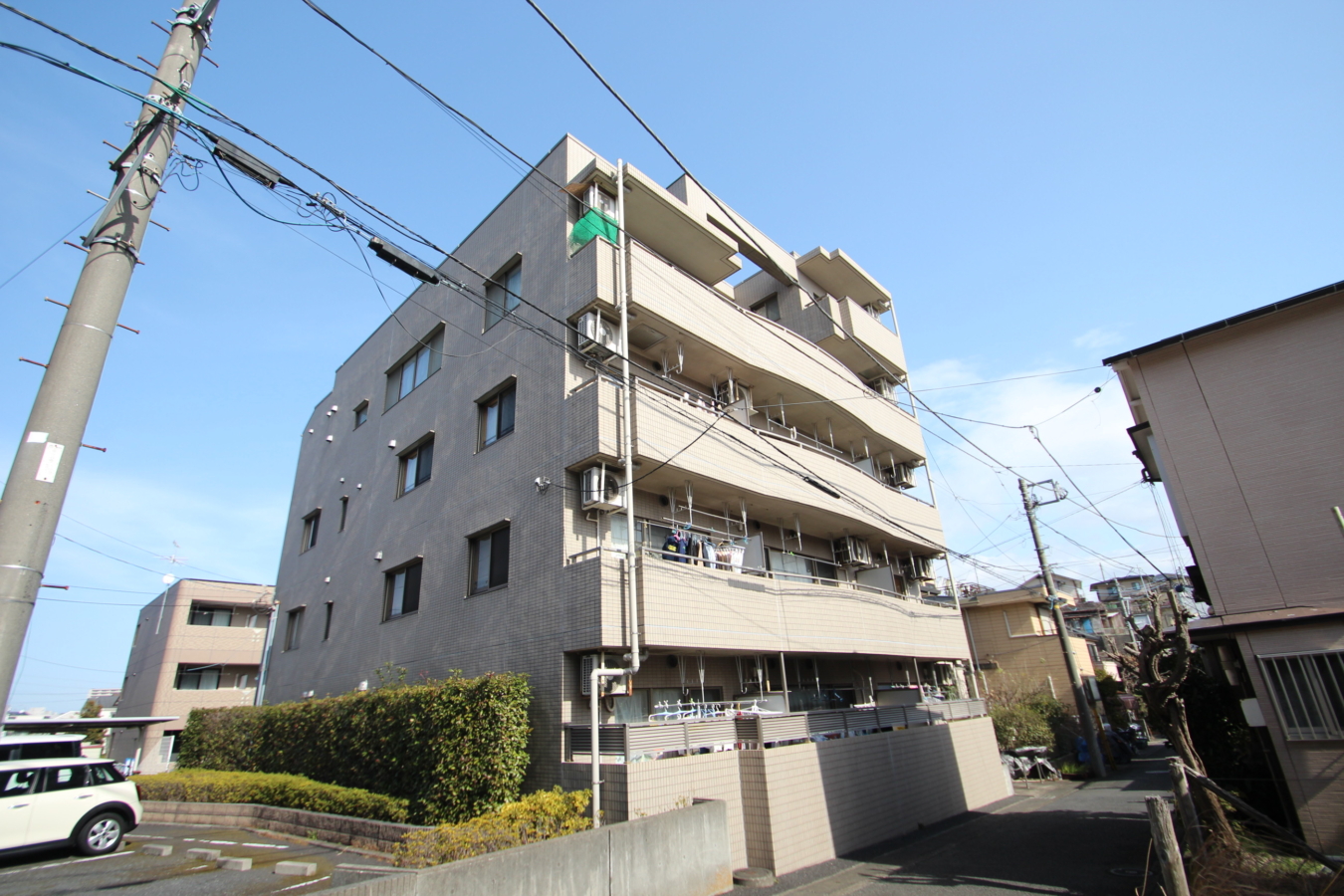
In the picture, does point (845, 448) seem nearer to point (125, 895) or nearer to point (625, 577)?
point (625, 577)

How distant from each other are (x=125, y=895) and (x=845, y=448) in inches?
743

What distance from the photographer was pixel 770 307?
22.0m

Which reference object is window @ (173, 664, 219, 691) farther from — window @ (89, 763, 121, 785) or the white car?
the white car

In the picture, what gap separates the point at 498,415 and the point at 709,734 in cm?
833

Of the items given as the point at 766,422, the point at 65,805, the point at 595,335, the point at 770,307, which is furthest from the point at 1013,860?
the point at 770,307

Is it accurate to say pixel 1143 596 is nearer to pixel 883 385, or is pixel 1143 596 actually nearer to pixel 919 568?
pixel 919 568

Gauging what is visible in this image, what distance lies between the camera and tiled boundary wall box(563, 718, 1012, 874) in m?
8.85

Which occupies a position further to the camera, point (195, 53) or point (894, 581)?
point (894, 581)

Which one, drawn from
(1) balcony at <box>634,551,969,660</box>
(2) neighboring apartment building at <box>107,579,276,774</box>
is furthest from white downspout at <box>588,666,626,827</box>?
(2) neighboring apartment building at <box>107,579,276,774</box>

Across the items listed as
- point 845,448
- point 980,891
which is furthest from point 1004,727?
point 980,891

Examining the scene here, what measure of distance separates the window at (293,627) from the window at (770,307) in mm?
18184

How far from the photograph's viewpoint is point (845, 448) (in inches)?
820

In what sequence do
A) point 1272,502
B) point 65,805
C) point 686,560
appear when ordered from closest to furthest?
point 1272,502
point 65,805
point 686,560

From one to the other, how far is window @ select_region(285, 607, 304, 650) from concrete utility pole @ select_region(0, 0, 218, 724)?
1961 cm
